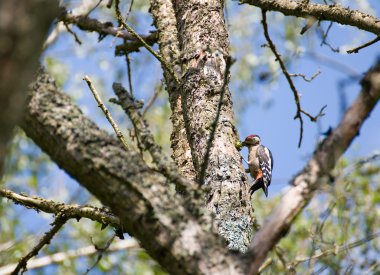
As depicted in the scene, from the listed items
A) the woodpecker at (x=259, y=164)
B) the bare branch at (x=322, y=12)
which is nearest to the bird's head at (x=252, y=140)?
the woodpecker at (x=259, y=164)

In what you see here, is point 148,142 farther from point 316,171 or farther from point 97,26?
point 97,26

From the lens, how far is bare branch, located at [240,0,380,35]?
315 cm

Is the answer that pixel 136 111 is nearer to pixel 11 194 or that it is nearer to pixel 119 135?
pixel 119 135

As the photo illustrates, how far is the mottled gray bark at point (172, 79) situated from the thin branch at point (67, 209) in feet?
1.91

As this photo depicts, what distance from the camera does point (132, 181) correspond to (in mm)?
1743

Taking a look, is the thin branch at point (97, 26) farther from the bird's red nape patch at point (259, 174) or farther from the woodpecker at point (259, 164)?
the bird's red nape patch at point (259, 174)

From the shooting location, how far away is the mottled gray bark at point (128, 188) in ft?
5.52

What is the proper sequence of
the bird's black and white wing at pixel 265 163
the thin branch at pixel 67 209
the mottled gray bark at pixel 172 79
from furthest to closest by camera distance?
the bird's black and white wing at pixel 265 163 < the mottled gray bark at pixel 172 79 < the thin branch at pixel 67 209

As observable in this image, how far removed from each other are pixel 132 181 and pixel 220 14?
6.19ft

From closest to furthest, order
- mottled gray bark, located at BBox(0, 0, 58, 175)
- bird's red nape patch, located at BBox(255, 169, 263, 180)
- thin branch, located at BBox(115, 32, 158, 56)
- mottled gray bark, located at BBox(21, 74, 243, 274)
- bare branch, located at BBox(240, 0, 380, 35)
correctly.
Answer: mottled gray bark, located at BBox(0, 0, 58, 175) < mottled gray bark, located at BBox(21, 74, 243, 274) < bare branch, located at BBox(240, 0, 380, 35) < thin branch, located at BBox(115, 32, 158, 56) < bird's red nape patch, located at BBox(255, 169, 263, 180)

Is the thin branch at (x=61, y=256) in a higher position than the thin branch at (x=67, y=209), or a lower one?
higher

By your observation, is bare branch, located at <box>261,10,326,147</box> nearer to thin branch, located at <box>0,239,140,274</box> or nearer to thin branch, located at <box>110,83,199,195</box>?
thin branch, located at <box>110,83,199,195</box>

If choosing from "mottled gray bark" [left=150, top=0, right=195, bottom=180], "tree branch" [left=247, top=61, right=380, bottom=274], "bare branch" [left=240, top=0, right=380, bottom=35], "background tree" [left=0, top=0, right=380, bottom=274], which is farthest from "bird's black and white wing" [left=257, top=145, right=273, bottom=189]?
"tree branch" [left=247, top=61, right=380, bottom=274]

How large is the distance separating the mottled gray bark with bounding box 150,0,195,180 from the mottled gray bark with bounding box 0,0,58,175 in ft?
6.65
